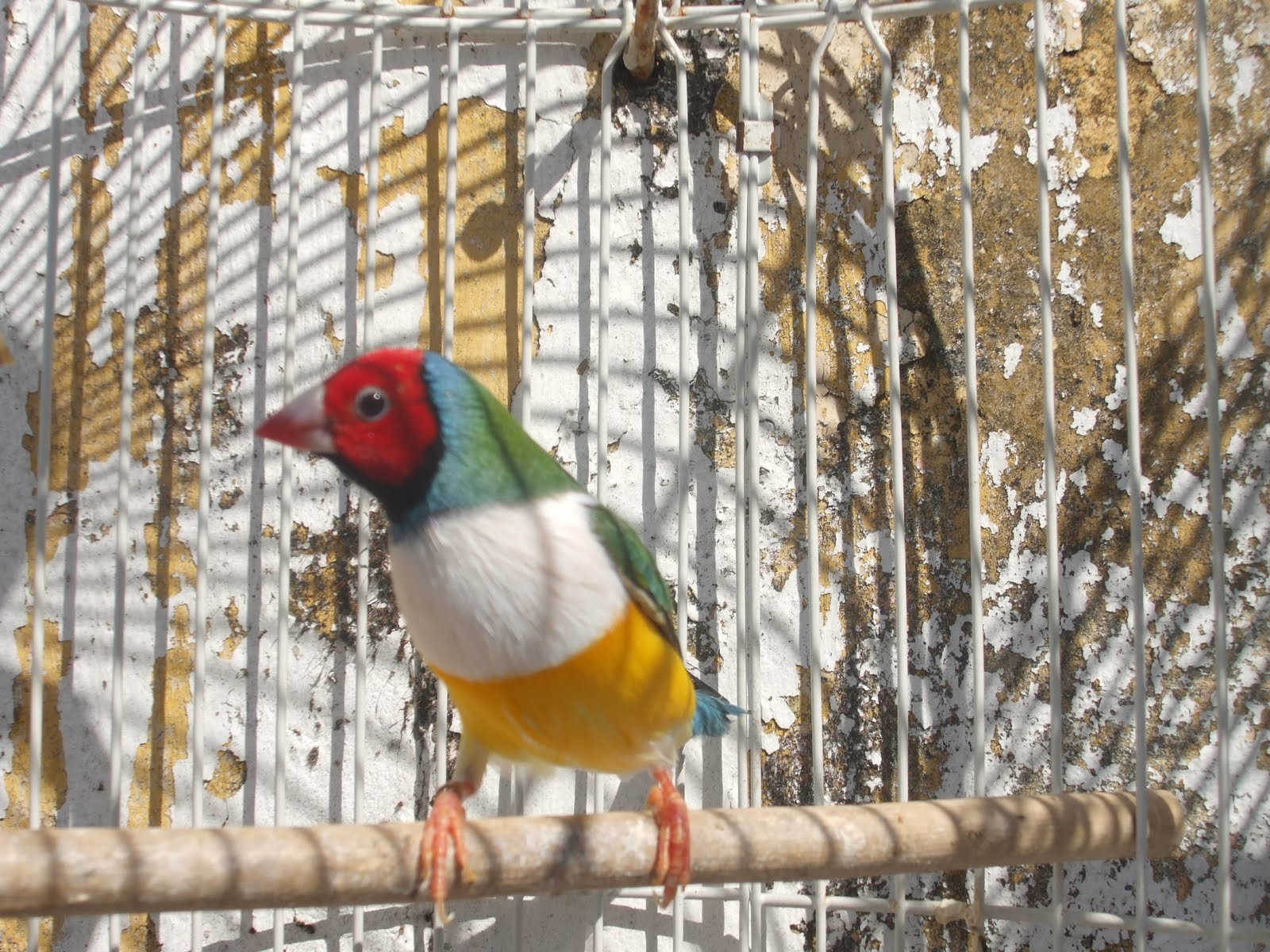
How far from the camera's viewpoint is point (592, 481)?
5.83ft

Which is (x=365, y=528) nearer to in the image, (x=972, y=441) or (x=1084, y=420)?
(x=972, y=441)

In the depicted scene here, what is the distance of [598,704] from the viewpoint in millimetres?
1188

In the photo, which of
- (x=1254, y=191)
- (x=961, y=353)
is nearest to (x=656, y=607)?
(x=961, y=353)

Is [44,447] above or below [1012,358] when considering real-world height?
below

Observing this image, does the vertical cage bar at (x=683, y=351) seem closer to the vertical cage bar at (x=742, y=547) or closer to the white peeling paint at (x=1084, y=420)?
the vertical cage bar at (x=742, y=547)

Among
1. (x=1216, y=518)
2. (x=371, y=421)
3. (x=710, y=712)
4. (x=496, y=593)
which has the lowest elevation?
(x=710, y=712)

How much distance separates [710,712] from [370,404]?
0.71 metres

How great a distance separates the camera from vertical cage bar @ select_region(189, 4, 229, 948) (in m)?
1.49

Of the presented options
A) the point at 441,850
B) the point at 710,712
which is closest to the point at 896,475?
the point at 710,712

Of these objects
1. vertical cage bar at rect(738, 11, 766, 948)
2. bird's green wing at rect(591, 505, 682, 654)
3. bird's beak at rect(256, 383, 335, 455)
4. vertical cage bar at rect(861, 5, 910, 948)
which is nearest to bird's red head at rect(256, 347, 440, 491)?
bird's beak at rect(256, 383, 335, 455)

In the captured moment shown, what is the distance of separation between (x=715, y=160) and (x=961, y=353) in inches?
23.6

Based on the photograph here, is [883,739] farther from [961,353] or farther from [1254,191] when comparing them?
[1254,191]

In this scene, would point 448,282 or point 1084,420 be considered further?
point 1084,420

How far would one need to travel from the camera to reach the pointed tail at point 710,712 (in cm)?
146
